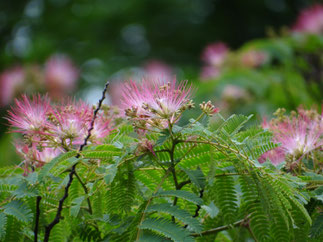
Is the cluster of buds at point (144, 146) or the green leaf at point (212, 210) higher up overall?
the cluster of buds at point (144, 146)

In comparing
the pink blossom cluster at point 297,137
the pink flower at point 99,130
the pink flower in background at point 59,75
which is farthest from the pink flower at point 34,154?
the pink flower in background at point 59,75

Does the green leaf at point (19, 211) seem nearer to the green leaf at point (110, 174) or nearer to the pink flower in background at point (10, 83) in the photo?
the green leaf at point (110, 174)

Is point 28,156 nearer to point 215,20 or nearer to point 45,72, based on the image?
point 45,72

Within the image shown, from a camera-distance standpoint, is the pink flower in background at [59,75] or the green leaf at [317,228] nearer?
the green leaf at [317,228]

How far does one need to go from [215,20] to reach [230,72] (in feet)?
23.3

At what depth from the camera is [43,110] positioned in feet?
6.06

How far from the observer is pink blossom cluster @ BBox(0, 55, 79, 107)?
629cm

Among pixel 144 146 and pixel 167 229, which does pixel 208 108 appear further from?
pixel 167 229

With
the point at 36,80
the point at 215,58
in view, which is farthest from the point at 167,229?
the point at 36,80

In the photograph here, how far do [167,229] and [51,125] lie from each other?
0.57m

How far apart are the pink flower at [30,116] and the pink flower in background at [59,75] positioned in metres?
4.50

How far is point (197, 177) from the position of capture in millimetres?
1704

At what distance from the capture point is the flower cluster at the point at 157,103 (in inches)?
66.7

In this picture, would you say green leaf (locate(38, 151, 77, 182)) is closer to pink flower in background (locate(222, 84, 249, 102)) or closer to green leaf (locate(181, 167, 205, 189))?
green leaf (locate(181, 167, 205, 189))
